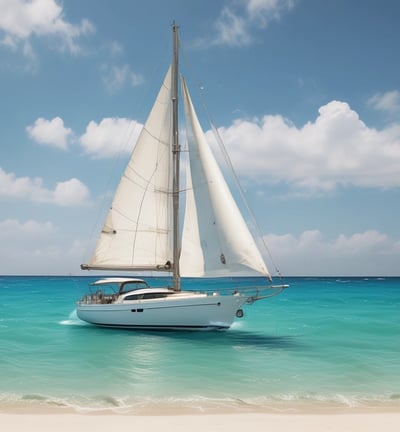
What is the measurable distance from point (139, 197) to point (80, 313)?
8981mm

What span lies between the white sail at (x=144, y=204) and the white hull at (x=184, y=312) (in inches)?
138

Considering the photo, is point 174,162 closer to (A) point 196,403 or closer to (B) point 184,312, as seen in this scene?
(B) point 184,312

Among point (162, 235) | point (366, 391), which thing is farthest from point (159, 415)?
point (162, 235)

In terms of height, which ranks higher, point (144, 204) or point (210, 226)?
point (144, 204)

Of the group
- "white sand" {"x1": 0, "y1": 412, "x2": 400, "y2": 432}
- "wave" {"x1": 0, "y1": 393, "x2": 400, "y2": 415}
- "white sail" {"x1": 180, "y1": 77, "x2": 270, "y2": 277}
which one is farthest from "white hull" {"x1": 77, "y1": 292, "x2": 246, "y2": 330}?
"white sand" {"x1": 0, "y1": 412, "x2": 400, "y2": 432}

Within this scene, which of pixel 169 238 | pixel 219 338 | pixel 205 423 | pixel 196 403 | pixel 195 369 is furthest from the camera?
pixel 169 238

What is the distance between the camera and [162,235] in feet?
97.5

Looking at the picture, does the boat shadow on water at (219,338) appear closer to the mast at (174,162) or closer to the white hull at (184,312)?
the white hull at (184,312)

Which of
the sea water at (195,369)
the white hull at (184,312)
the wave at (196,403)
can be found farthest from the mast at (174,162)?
the wave at (196,403)

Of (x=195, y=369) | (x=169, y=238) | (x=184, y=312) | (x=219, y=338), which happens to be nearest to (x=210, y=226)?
(x=169, y=238)

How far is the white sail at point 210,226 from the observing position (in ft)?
85.4

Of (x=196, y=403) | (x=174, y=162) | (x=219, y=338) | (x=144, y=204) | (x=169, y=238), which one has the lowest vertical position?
(x=219, y=338)

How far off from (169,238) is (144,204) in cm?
281

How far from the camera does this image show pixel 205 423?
37.2ft
